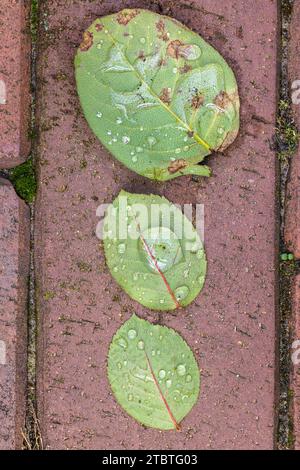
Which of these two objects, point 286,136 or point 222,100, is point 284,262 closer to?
point 286,136

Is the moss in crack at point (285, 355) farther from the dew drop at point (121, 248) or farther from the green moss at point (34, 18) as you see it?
the green moss at point (34, 18)

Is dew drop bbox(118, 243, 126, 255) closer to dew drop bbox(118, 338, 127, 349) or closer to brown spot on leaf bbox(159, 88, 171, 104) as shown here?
dew drop bbox(118, 338, 127, 349)

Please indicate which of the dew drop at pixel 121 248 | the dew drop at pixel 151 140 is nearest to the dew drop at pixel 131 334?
the dew drop at pixel 121 248

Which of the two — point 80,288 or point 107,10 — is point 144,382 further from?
point 107,10

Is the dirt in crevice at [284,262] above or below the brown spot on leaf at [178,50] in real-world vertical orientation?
below

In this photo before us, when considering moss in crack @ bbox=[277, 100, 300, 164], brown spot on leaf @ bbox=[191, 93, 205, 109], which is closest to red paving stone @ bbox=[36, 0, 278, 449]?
moss in crack @ bbox=[277, 100, 300, 164]

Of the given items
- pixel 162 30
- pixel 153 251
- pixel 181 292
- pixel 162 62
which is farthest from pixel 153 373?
pixel 162 30
